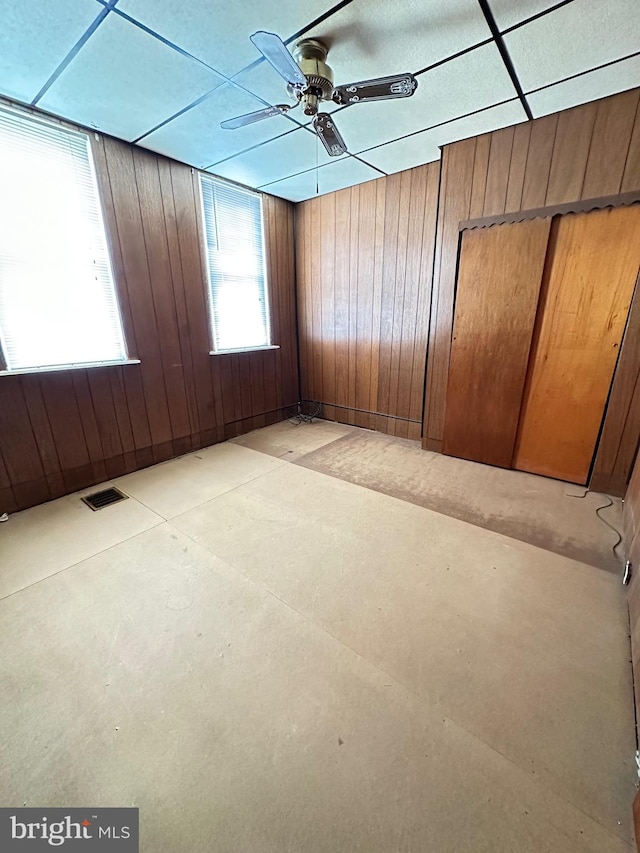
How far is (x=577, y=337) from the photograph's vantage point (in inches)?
107

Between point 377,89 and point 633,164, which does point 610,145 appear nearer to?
point 633,164

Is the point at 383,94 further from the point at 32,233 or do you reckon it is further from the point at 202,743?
the point at 202,743

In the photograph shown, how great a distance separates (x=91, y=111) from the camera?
2350 mm

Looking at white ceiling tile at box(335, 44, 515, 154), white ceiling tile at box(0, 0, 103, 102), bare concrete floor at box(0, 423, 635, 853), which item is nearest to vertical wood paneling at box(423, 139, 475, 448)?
white ceiling tile at box(335, 44, 515, 154)

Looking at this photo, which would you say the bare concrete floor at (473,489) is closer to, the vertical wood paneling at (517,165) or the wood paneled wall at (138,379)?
the wood paneled wall at (138,379)

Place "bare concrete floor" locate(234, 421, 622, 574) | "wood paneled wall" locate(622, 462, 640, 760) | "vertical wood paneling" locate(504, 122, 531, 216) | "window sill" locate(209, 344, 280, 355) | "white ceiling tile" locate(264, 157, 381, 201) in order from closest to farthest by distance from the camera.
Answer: "wood paneled wall" locate(622, 462, 640, 760) → "bare concrete floor" locate(234, 421, 622, 574) → "vertical wood paneling" locate(504, 122, 531, 216) → "white ceiling tile" locate(264, 157, 381, 201) → "window sill" locate(209, 344, 280, 355)

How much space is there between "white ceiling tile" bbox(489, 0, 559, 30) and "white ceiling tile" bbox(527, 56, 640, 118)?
0.70m

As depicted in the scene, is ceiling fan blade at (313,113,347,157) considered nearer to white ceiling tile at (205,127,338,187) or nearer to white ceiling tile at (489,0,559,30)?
white ceiling tile at (205,127,338,187)

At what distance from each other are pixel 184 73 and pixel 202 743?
3.29 metres

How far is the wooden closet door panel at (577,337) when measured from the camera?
2.49 m

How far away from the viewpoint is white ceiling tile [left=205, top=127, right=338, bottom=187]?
2.79m

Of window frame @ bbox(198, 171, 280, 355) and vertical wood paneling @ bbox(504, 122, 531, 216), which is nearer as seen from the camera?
vertical wood paneling @ bbox(504, 122, 531, 216)

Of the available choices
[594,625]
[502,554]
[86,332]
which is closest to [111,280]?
[86,332]

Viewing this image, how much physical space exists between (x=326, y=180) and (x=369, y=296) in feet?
4.13
